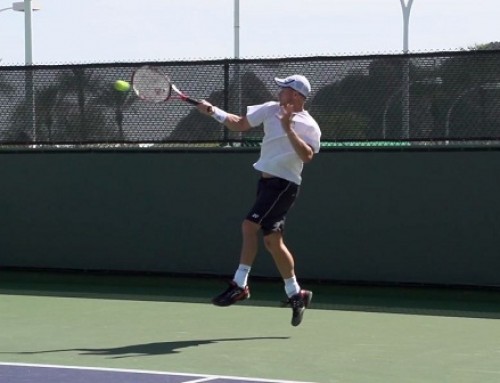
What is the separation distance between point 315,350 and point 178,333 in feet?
3.87

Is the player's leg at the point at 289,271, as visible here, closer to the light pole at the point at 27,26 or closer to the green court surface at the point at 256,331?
the green court surface at the point at 256,331

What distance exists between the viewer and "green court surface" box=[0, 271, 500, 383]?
6.63 m

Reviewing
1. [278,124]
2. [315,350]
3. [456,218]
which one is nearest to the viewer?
[315,350]

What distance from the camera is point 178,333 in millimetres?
7969

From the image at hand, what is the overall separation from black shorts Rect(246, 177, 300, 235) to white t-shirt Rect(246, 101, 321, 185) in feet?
0.20

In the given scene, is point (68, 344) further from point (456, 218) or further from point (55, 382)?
point (456, 218)

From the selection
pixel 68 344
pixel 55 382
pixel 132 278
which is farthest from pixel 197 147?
pixel 55 382

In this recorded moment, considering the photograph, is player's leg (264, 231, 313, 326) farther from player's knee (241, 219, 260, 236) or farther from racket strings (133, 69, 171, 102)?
racket strings (133, 69, 171, 102)

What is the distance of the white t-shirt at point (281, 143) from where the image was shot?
7887mm

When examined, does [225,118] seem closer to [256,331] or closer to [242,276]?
[242,276]

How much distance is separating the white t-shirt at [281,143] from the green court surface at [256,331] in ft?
3.65

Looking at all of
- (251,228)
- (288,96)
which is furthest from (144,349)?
(288,96)

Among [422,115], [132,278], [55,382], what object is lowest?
[132,278]

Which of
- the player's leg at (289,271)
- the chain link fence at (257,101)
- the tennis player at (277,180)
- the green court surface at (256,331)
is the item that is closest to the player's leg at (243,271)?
the tennis player at (277,180)
